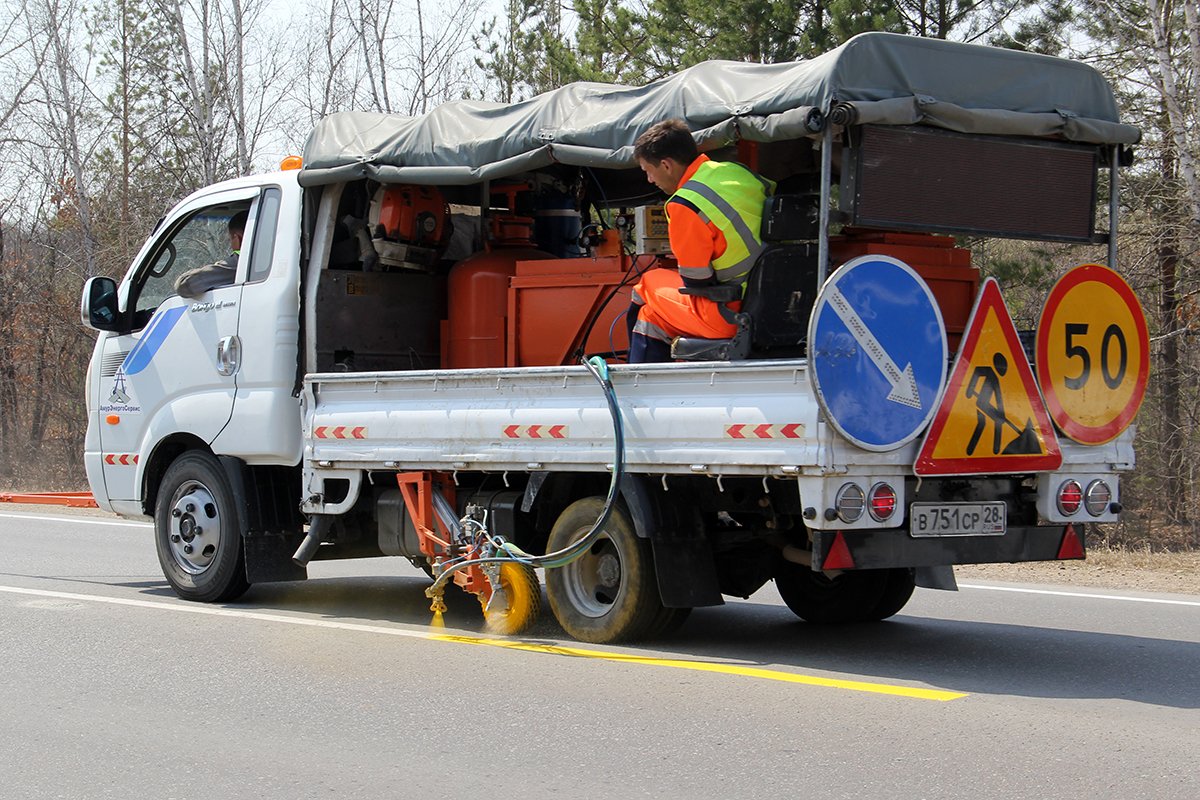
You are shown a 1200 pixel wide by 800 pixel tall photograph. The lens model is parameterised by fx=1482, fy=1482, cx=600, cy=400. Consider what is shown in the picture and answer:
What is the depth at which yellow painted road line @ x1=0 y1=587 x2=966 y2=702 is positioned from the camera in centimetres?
630

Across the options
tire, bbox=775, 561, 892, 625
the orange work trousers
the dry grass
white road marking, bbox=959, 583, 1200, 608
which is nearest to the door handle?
the orange work trousers

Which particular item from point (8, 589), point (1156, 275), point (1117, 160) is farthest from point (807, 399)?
point (1156, 275)

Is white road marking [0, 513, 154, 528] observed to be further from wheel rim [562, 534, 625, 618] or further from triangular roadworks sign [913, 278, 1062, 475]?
triangular roadworks sign [913, 278, 1062, 475]

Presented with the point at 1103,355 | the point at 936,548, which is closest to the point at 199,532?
the point at 936,548

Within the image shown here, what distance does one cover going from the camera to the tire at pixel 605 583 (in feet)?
23.5

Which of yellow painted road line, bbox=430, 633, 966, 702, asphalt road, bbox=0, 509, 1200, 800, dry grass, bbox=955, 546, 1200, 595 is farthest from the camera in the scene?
dry grass, bbox=955, 546, 1200, 595

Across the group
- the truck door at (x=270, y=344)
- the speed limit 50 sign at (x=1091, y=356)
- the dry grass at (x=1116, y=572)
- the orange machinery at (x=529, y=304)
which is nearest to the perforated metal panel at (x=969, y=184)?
the speed limit 50 sign at (x=1091, y=356)

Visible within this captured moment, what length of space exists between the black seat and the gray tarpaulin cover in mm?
601

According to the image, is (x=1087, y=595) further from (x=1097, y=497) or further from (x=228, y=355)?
(x=228, y=355)

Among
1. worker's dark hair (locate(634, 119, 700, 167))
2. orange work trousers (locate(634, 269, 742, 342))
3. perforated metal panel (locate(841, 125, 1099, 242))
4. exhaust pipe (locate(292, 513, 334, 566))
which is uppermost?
worker's dark hair (locate(634, 119, 700, 167))

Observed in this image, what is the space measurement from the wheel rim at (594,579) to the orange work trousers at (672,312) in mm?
1103

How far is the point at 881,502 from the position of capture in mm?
6426

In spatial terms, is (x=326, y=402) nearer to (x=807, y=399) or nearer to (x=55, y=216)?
(x=807, y=399)

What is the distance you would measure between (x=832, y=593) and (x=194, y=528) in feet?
13.4
